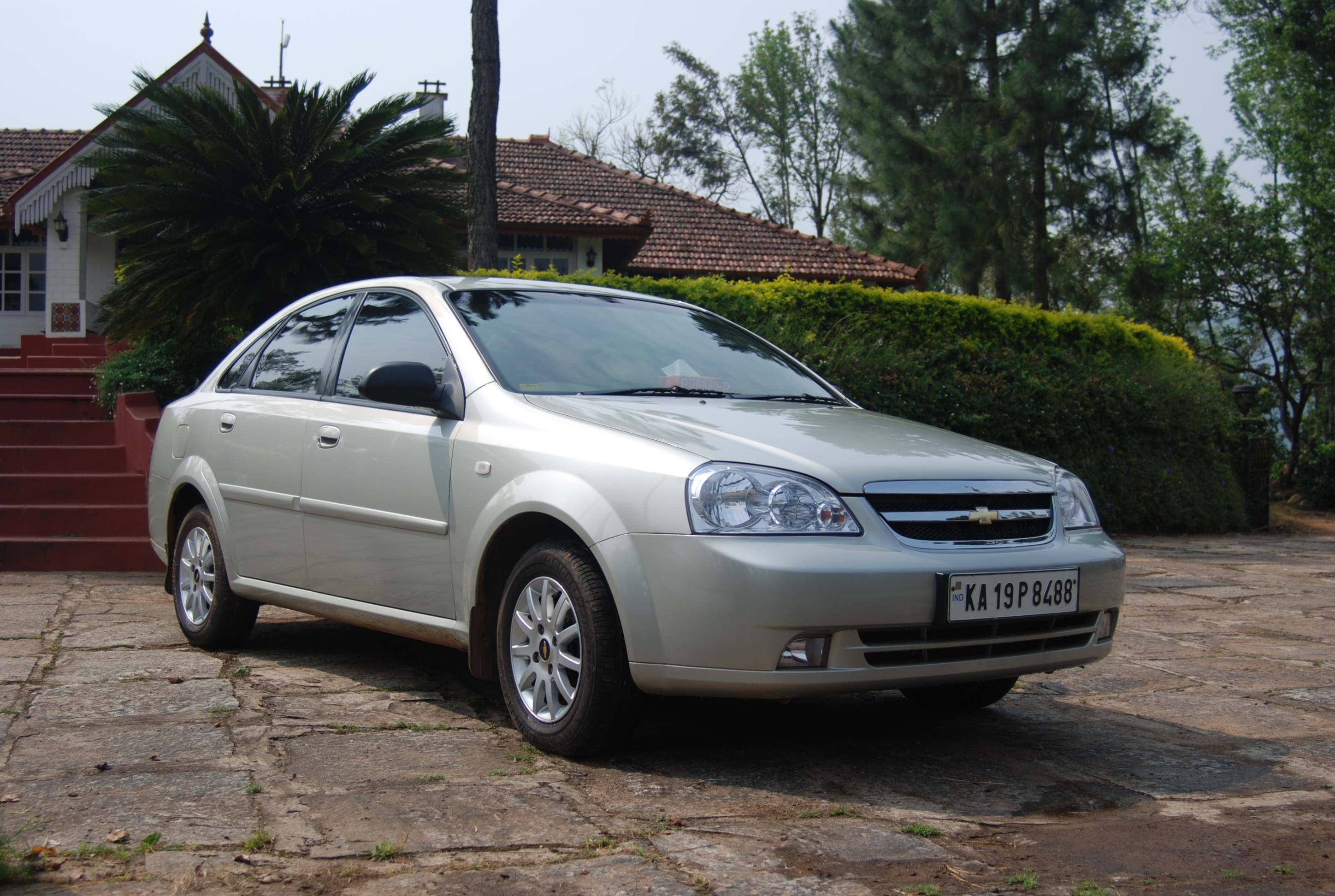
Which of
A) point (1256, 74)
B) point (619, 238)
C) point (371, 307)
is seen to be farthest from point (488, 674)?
point (1256, 74)

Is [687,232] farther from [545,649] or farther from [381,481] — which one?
[545,649]

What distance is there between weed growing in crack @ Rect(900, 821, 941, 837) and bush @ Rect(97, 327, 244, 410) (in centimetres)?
840

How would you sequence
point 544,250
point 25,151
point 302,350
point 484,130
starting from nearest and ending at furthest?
point 302,350 < point 484,130 < point 544,250 < point 25,151

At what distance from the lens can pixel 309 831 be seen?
9.93 feet

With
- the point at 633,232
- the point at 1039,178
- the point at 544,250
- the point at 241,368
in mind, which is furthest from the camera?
the point at 1039,178

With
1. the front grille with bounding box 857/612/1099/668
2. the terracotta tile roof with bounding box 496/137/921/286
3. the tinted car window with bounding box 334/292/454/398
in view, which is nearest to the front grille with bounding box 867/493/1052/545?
→ the front grille with bounding box 857/612/1099/668

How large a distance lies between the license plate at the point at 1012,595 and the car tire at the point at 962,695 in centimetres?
84

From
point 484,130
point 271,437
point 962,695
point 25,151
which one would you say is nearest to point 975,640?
point 962,695

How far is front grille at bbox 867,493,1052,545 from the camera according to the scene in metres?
3.56

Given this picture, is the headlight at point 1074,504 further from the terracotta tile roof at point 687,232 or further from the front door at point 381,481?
→ the terracotta tile roof at point 687,232

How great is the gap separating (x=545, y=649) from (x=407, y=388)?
1066mm

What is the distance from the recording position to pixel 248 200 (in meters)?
9.11

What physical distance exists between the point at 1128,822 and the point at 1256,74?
36907 mm

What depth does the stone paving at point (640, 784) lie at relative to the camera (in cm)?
280
